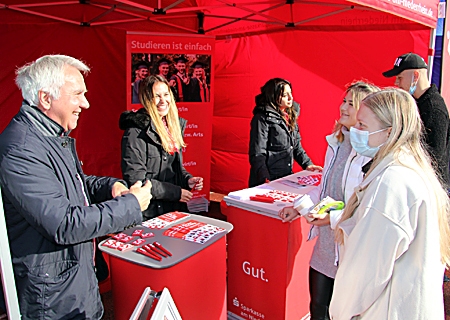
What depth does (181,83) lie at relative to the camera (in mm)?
5043

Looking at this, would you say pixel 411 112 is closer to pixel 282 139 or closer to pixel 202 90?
pixel 282 139

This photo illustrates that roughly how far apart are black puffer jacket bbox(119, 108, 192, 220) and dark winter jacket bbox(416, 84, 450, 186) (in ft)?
6.13

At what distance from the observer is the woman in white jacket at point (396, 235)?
4.08ft

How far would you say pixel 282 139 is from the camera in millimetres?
3379

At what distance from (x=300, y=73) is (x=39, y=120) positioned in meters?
4.12

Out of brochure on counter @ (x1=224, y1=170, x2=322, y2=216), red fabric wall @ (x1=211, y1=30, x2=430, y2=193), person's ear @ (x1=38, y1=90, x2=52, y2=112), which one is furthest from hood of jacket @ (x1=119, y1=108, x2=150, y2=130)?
red fabric wall @ (x1=211, y1=30, x2=430, y2=193)

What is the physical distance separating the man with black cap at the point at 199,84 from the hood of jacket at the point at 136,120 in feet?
8.71

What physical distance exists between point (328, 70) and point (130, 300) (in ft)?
12.7

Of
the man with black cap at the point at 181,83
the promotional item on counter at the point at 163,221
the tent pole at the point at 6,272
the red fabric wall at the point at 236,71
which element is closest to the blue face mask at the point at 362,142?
the promotional item on counter at the point at 163,221

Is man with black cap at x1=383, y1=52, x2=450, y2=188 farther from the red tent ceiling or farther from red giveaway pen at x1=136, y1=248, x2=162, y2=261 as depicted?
red giveaway pen at x1=136, y1=248, x2=162, y2=261

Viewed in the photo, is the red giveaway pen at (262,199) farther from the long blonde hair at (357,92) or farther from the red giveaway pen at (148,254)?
the red giveaway pen at (148,254)

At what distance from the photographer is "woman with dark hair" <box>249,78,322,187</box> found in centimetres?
332

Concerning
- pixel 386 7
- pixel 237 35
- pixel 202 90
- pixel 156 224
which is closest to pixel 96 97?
pixel 202 90

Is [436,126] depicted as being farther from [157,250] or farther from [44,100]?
[44,100]
